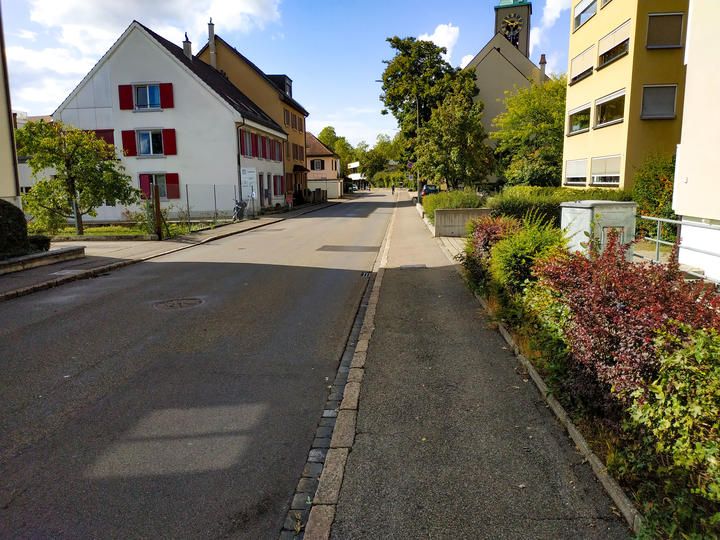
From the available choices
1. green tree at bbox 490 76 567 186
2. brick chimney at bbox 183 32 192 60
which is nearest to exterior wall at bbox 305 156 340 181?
brick chimney at bbox 183 32 192 60

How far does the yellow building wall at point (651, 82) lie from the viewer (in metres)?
19.8

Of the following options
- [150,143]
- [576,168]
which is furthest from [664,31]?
[150,143]

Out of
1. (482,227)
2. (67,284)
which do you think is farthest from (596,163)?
(67,284)

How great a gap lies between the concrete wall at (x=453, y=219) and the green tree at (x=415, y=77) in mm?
27325

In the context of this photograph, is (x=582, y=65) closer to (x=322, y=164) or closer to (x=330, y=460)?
(x=330, y=460)

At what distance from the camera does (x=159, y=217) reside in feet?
66.9

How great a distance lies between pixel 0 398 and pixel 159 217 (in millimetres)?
15749

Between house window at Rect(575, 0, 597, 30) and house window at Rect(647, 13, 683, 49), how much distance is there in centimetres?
490

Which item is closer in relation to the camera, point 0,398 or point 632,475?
point 632,475

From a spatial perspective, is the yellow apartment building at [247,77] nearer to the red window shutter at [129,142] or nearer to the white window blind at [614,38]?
the red window shutter at [129,142]

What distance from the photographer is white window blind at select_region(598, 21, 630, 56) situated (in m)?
20.7

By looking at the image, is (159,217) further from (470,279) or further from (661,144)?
(661,144)

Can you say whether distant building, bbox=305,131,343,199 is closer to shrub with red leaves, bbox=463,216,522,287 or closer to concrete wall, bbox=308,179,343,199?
concrete wall, bbox=308,179,343,199

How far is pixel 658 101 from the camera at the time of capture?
66.2 ft
